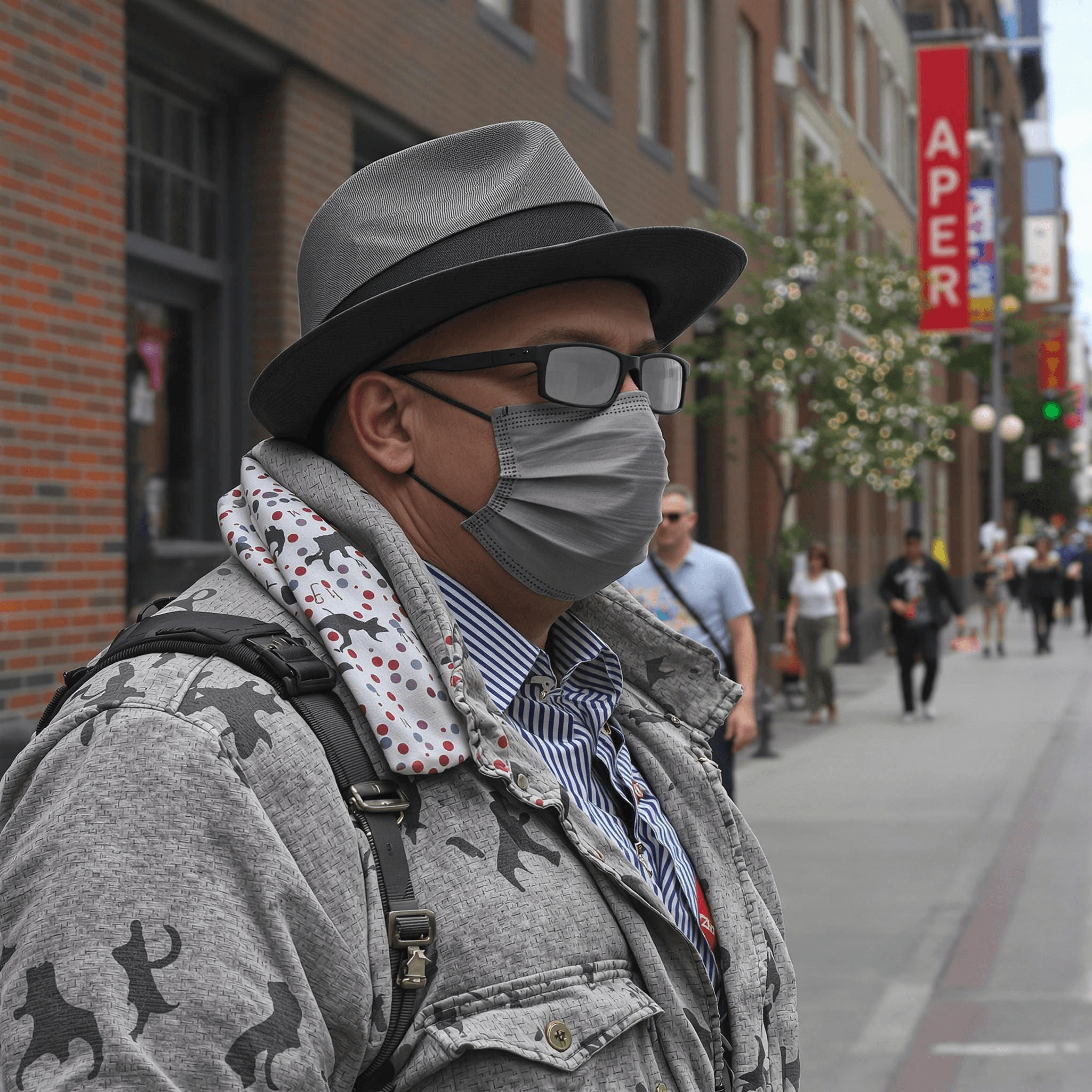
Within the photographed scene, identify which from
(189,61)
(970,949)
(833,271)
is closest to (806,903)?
(970,949)

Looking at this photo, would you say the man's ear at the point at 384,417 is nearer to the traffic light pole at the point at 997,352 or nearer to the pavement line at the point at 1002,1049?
the pavement line at the point at 1002,1049

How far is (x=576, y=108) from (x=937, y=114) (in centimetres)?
1720

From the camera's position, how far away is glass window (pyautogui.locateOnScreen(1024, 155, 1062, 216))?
74.1m

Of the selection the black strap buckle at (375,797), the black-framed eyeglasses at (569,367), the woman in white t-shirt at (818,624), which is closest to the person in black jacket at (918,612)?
the woman in white t-shirt at (818,624)

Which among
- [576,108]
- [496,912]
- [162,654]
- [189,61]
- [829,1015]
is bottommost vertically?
[829,1015]

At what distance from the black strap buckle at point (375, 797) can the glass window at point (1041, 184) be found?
252 feet

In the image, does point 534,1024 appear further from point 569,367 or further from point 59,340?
point 59,340

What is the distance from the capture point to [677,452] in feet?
51.9

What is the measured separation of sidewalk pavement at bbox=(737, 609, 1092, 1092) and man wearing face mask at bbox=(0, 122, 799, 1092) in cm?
374

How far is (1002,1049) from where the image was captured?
569 centimetres

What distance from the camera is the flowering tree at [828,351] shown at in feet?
51.8

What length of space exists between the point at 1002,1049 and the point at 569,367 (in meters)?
4.74

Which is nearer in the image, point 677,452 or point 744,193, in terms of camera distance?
point 677,452

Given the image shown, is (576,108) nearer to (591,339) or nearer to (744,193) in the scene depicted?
(744,193)
